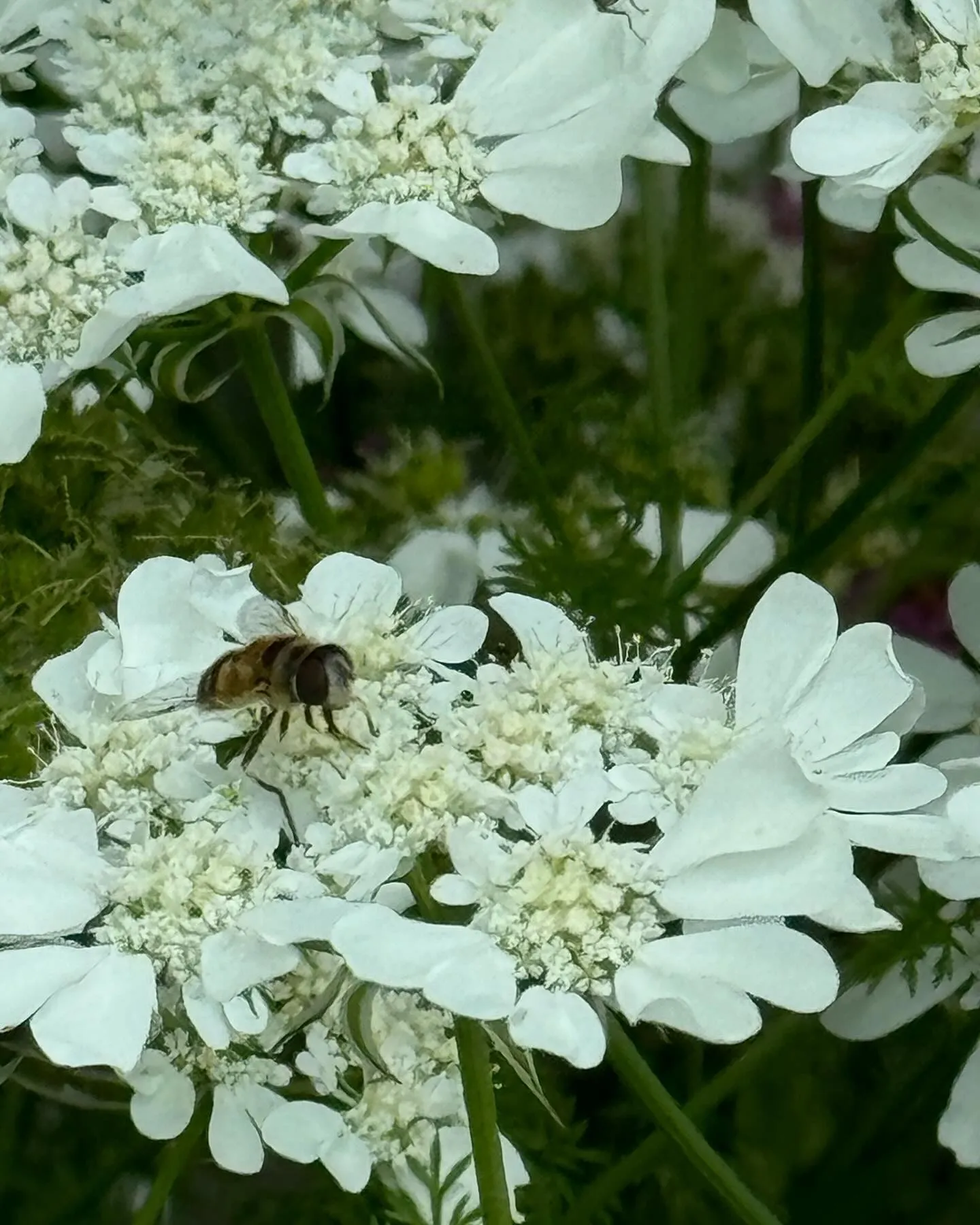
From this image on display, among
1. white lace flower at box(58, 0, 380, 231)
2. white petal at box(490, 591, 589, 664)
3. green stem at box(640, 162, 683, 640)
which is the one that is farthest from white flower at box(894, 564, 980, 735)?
white lace flower at box(58, 0, 380, 231)

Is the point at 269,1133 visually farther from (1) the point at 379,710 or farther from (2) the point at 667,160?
(2) the point at 667,160

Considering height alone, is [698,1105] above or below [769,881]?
below

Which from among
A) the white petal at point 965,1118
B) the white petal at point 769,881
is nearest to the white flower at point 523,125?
the white petal at point 769,881

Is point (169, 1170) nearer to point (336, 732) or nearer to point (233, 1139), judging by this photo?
point (233, 1139)

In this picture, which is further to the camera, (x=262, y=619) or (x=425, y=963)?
(x=262, y=619)

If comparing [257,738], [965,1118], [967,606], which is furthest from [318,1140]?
[967,606]

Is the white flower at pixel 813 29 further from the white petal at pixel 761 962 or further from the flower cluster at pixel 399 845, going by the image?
the white petal at pixel 761 962

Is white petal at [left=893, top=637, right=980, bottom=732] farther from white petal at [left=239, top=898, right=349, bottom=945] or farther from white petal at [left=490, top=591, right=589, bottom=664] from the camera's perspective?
white petal at [left=239, top=898, right=349, bottom=945]
